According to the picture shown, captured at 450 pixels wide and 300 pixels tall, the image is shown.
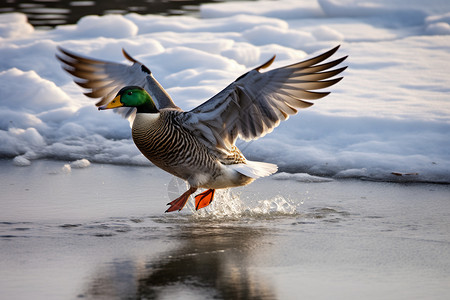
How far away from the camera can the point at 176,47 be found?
12.1 metres

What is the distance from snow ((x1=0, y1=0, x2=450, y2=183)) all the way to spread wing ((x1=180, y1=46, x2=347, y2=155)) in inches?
46.8

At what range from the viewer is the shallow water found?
4.27 meters

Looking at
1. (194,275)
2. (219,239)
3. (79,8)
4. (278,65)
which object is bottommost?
(194,275)

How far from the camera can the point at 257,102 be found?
20.5ft

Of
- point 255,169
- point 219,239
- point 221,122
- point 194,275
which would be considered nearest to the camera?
point 194,275

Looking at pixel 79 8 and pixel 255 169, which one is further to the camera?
pixel 79 8

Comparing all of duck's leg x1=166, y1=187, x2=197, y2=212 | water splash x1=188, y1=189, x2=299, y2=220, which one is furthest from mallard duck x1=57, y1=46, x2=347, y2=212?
water splash x1=188, y1=189, x2=299, y2=220

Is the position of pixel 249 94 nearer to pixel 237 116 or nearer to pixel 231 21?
pixel 237 116

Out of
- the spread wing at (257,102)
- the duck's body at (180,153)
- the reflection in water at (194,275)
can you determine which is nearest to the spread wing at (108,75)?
the duck's body at (180,153)

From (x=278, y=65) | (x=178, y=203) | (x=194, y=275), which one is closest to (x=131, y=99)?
(x=178, y=203)

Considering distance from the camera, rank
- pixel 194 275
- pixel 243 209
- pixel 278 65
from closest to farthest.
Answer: pixel 194 275 → pixel 243 209 → pixel 278 65

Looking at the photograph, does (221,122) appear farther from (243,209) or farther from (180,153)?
(243,209)

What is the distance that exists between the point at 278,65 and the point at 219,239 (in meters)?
6.05

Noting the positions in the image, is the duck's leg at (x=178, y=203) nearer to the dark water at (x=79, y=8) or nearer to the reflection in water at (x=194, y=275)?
the reflection in water at (x=194, y=275)
